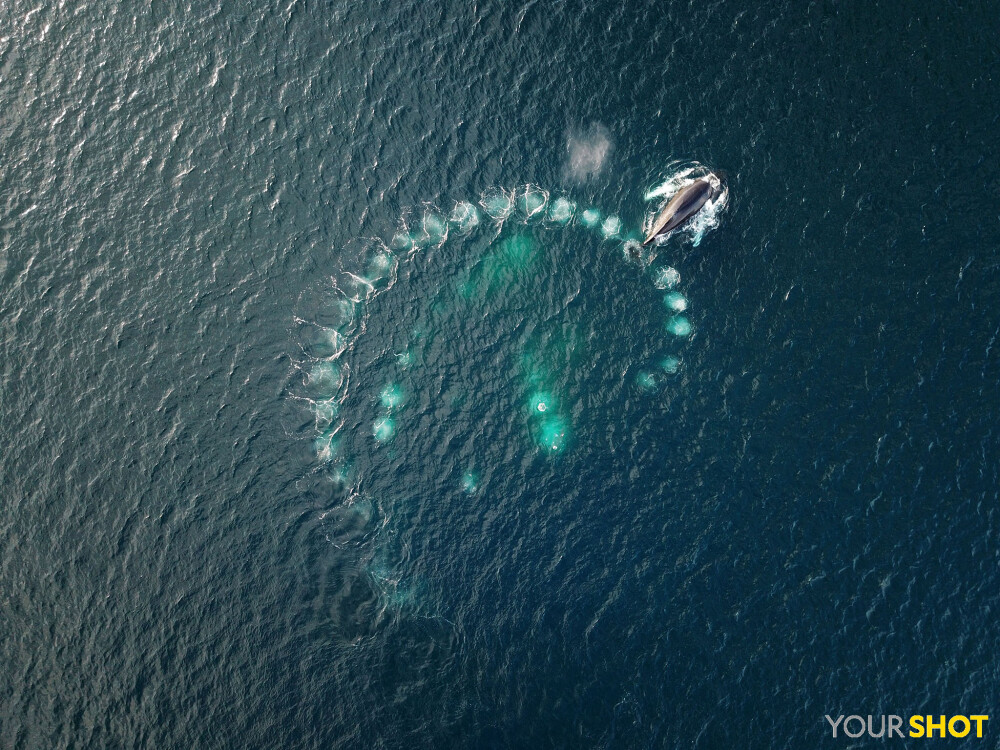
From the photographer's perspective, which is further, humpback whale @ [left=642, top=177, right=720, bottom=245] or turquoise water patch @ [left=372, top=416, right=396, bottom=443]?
turquoise water patch @ [left=372, top=416, right=396, bottom=443]

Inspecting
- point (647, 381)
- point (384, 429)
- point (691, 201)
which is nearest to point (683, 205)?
point (691, 201)

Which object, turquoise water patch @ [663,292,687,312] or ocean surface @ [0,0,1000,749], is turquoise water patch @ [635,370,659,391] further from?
turquoise water patch @ [663,292,687,312]

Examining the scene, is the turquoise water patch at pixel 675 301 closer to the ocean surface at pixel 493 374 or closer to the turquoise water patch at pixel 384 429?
the ocean surface at pixel 493 374

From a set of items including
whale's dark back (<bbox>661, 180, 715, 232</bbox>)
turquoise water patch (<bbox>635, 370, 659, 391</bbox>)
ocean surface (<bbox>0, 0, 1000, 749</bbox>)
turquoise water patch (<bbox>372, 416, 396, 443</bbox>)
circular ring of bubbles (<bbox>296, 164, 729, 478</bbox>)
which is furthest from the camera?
turquoise water patch (<bbox>372, 416, 396, 443</bbox>)

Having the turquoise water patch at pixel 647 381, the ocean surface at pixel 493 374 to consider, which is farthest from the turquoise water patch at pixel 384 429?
the turquoise water patch at pixel 647 381

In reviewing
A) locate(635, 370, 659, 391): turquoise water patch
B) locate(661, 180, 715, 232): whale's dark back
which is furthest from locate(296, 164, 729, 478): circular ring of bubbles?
locate(661, 180, 715, 232): whale's dark back

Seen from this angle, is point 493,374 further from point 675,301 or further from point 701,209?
point 701,209
